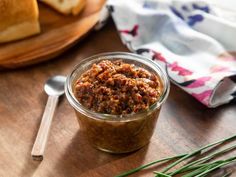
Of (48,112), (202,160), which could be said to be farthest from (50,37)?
(202,160)

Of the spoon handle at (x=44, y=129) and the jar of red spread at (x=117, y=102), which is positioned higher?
the jar of red spread at (x=117, y=102)

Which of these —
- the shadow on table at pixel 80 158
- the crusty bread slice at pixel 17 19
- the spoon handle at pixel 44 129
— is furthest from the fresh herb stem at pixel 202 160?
the crusty bread slice at pixel 17 19

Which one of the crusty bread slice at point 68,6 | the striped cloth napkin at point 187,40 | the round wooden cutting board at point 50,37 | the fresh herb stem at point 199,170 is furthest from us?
the crusty bread slice at point 68,6

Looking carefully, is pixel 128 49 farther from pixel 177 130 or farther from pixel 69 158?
pixel 69 158

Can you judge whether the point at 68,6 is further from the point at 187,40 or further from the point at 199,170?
the point at 199,170

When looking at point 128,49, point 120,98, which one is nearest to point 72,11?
point 128,49

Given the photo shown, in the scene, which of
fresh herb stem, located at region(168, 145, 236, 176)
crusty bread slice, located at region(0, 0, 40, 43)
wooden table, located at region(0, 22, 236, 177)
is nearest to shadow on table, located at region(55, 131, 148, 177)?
wooden table, located at region(0, 22, 236, 177)

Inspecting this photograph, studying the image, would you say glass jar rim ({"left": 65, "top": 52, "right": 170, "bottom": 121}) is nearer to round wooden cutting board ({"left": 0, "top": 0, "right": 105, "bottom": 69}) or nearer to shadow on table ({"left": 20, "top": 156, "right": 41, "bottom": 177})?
shadow on table ({"left": 20, "top": 156, "right": 41, "bottom": 177})

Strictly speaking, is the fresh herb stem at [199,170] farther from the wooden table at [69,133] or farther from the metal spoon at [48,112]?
the metal spoon at [48,112]
